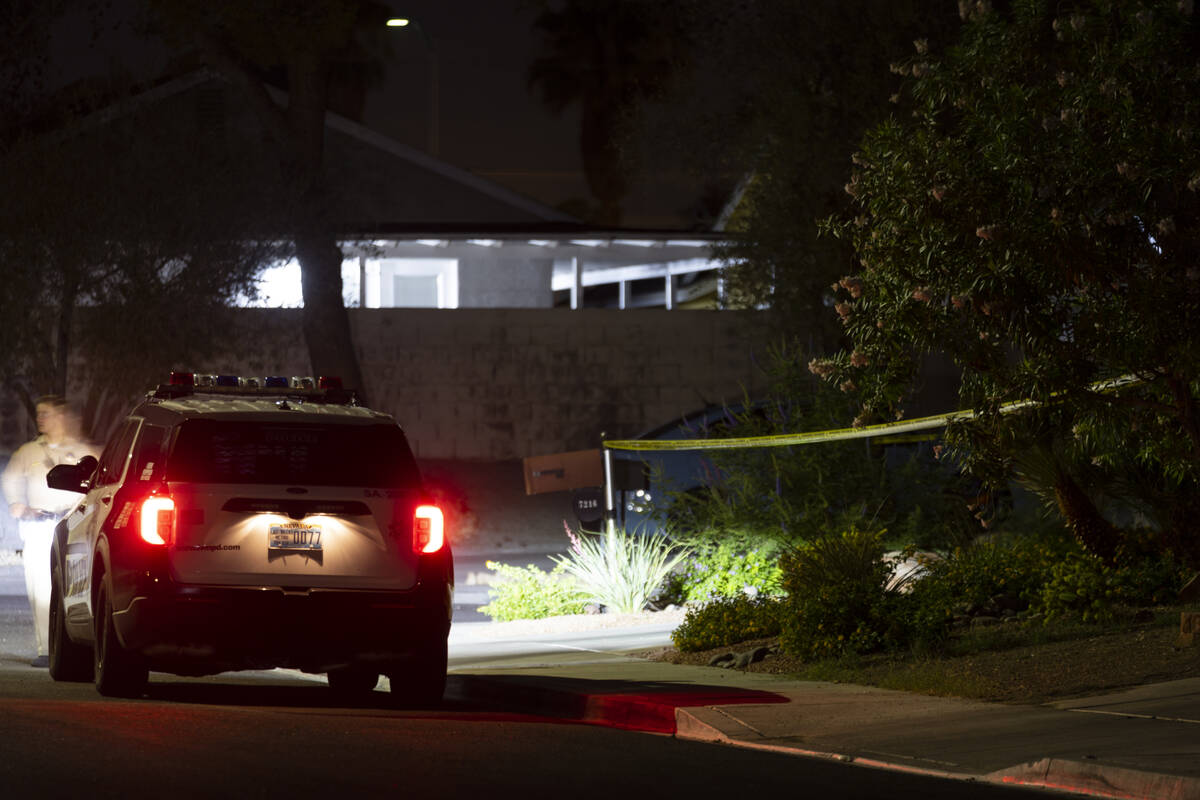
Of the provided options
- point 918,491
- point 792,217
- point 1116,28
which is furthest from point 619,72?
point 1116,28

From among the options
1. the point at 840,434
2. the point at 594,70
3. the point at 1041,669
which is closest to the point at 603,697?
the point at 1041,669

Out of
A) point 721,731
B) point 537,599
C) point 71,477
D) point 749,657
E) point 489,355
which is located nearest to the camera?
point 721,731

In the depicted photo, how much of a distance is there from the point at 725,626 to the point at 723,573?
9.79 ft

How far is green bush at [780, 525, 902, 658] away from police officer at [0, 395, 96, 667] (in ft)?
16.2

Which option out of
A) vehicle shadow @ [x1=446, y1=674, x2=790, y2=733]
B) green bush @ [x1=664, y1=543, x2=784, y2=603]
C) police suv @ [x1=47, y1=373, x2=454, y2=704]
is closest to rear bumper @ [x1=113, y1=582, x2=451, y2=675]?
police suv @ [x1=47, y1=373, x2=454, y2=704]

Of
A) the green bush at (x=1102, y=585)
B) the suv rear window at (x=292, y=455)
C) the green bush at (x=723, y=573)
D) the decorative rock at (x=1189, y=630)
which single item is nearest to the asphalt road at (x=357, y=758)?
the suv rear window at (x=292, y=455)

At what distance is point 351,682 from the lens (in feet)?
38.7

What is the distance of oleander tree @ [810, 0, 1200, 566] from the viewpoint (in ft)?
35.6

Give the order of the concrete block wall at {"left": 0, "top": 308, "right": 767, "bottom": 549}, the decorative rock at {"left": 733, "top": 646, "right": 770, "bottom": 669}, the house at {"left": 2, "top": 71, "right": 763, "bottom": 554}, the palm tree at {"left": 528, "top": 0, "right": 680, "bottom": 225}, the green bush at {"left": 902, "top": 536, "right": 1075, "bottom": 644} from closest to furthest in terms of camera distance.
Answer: the green bush at {"left": 902, "top": 536, "right": 1075, "bottom": 644}
the decorative rock at {"left": 733, "top": 646, "right": 770, "bottom": 669}
the house at {"left": 2, "top": 71, "right": 763, "bottom": 554}
the concrete block wall at {"left": 0, "top": 308, "right": 767, "bottom": 549}
the palm tree at {"left": 528, "top": 0, "right": 680, "bottom": 225}

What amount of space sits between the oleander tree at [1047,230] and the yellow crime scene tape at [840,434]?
81 millimetres

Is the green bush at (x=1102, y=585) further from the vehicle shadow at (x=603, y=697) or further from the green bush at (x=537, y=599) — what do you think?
the green bush at (x=537, y=599)

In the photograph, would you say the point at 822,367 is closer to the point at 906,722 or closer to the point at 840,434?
the point at 840,434

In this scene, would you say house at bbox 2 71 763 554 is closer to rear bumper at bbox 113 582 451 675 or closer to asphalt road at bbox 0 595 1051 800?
rear bumper at bbox 113 582 451 675

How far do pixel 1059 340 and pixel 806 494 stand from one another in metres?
5.67
